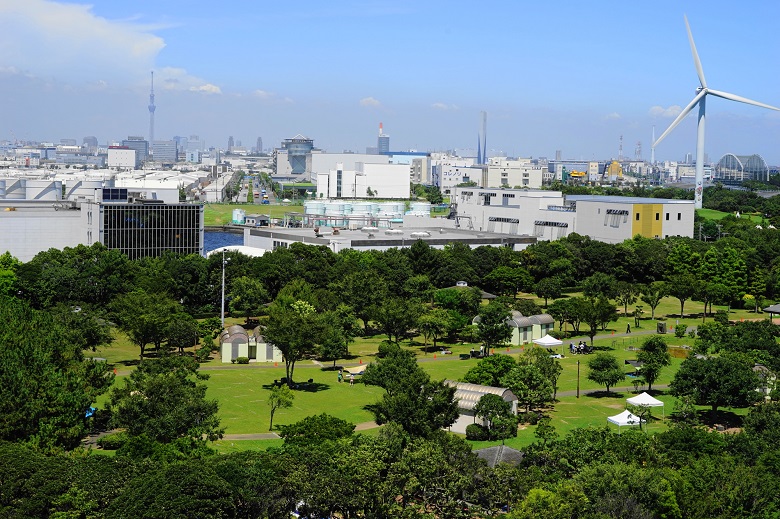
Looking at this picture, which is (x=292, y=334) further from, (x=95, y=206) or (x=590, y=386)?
(x=95, y=206)

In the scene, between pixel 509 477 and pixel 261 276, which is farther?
pixel 261 276

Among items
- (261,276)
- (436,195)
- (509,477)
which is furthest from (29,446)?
(436,195)

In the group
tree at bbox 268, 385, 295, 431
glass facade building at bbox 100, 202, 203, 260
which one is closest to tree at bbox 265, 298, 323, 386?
tree at bbox 268, 385, 295, 431

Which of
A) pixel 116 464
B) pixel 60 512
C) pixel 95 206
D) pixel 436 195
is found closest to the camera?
pixel 60 512

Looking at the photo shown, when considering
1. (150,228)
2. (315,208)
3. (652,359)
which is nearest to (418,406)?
(652,359)

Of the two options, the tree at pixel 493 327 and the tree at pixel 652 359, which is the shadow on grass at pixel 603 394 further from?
the tree at pixel 493 327

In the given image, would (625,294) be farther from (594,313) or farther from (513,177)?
(513,177)

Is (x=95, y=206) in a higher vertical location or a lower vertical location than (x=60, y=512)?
higher
